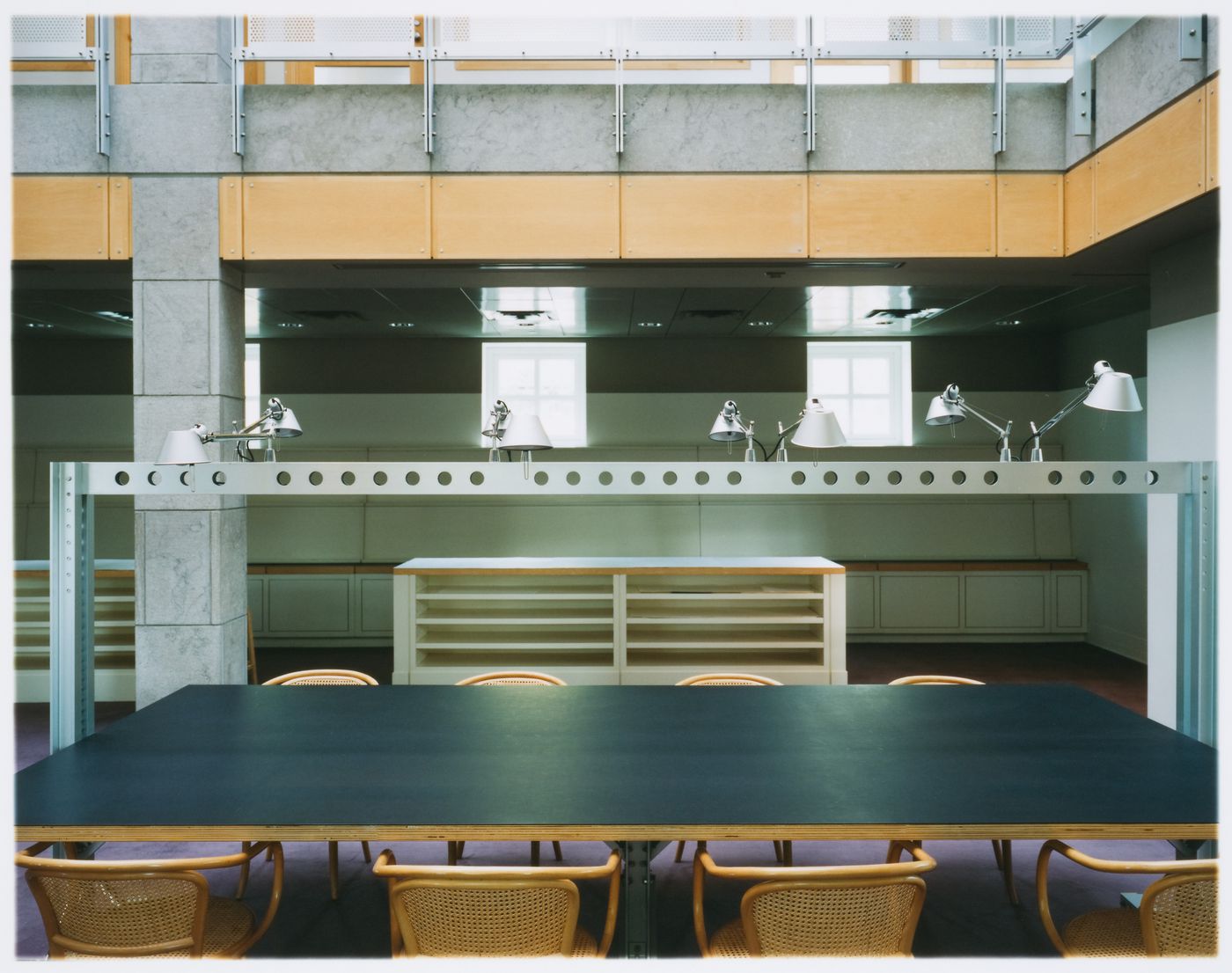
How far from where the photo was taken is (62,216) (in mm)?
4723

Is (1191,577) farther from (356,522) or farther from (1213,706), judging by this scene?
(356,522)

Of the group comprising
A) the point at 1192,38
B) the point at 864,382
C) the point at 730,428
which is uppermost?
the point at 1192,38

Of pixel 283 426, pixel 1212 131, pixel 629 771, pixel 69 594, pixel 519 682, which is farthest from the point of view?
pixel 519 682

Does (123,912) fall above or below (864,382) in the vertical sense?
below

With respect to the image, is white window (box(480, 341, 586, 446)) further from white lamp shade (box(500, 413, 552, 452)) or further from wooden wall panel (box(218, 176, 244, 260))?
white lamp shade (box(500, 413, 552, 452))

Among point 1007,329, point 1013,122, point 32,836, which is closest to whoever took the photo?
point 32,836

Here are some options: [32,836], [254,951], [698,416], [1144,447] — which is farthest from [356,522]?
[1144,447]

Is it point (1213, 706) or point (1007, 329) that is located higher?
point (1007, 329)

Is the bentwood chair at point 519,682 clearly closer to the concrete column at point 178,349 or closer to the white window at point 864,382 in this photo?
the concrete column at point 178,349

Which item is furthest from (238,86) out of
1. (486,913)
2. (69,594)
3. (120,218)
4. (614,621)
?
(486,913)

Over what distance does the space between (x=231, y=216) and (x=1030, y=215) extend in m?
4.48

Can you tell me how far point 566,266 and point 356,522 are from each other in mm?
4414

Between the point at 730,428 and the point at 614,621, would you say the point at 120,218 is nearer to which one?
the point at 730,428

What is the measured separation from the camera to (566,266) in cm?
491
